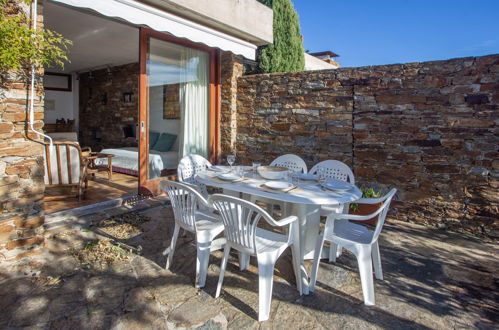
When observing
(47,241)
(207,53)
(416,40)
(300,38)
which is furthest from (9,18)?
(416,40)

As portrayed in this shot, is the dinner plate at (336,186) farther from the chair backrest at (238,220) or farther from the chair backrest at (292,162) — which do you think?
the chair backrest at (292,162)

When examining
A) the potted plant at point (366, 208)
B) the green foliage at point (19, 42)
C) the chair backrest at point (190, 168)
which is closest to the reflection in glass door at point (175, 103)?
the chair backrest at point (190, 168)

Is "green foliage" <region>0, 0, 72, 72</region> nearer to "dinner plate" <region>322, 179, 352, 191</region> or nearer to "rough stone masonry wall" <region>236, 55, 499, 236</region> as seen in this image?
"dinner plate" <region>322, 179, 352, 191</region>

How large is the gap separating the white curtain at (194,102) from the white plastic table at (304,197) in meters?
2.54

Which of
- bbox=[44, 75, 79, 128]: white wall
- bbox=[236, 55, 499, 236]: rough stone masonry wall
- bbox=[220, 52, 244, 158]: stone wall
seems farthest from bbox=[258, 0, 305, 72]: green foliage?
bbox=[44, 75, 79, 128]: white wall

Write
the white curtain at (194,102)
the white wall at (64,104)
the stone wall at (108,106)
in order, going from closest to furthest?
the white curtain at (194,102)
the stone wall at (108,106)
the white wall at (64,104)

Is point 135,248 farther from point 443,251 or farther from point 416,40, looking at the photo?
point 416,40

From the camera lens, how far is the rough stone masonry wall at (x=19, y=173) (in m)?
2.90

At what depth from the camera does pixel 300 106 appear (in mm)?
5258

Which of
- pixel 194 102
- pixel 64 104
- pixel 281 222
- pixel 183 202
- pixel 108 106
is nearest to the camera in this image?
pixel 281 222

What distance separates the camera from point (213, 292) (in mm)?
2496

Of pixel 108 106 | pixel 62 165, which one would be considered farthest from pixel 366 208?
pixel 108 106

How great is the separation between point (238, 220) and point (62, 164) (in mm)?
3196

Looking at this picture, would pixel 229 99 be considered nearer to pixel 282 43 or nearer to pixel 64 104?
pixel 282 43
